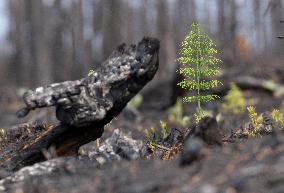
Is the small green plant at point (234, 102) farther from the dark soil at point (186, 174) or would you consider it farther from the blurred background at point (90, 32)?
the blurred background at point (90, 32)

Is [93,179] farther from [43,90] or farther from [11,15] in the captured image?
[11,15]

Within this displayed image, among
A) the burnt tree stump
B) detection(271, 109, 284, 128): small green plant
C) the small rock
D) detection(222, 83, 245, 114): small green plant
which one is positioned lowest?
detection(222, 83, 245, 114): small green plant

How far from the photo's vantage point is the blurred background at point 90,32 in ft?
101

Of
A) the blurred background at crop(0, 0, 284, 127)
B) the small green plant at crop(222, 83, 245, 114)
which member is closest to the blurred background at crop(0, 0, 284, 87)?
the blurred background at crop(0, 0, 284, 127)

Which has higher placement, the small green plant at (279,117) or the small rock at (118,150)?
the small green plant at (279,117)

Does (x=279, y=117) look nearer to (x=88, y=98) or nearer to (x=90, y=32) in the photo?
(x=88, y=98)

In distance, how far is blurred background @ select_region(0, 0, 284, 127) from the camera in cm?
3069

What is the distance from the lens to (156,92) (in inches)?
737

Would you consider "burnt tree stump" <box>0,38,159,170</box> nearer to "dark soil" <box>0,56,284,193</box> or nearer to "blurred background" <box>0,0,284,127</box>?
"dark soil" <box>0,56,284,193</box>

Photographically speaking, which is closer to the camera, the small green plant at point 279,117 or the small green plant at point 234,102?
the small green plant at point 279,117

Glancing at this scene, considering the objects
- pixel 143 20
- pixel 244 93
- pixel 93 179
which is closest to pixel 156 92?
pixel 244 93

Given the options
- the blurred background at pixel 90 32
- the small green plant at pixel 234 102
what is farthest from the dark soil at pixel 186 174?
the blurred background at pixel 90 32

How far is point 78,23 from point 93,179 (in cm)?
2851

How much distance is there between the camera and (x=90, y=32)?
145ft
